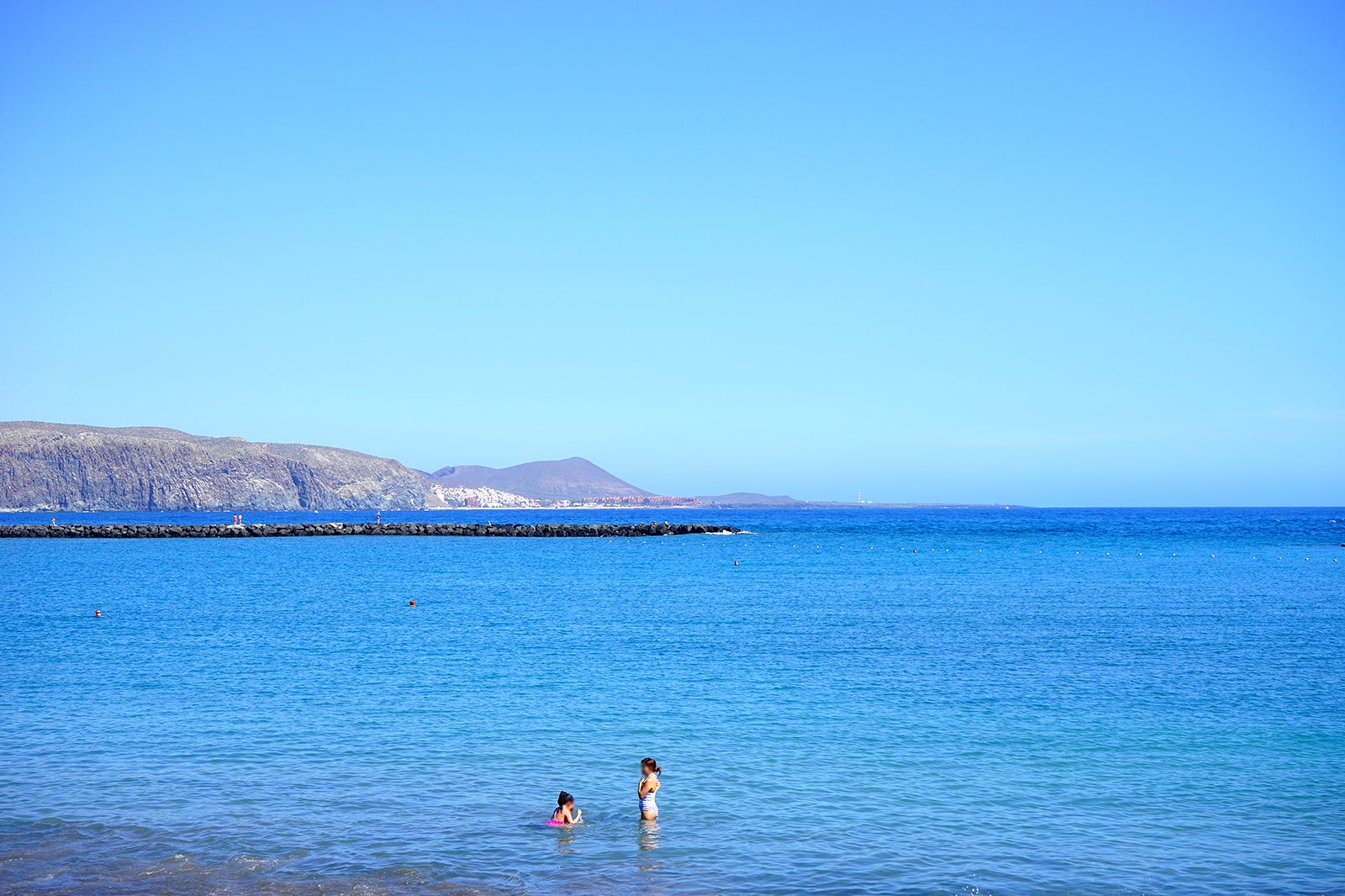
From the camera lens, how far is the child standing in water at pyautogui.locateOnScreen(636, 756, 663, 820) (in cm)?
1496

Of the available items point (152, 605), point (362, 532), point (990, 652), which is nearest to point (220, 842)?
point (990, 652)

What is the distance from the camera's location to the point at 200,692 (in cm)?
2347

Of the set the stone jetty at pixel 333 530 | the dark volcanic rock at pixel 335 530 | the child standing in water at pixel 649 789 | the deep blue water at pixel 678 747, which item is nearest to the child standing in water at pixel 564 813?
the deep blue water at pixel 678 747

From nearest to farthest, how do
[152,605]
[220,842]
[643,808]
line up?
1. [220,842]
2. [643,808]
3. [152,605]

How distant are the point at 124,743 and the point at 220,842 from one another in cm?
609

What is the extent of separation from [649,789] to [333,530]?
11681 centimetres

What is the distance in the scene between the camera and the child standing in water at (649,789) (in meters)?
15.0

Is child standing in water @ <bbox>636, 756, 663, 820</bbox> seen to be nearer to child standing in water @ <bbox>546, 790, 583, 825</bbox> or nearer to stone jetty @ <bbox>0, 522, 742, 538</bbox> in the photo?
child standing in water @ <bbox>546, 790, 583, 825</bbox>

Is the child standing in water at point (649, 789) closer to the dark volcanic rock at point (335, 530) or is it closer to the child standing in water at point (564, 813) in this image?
the child standing in water at point (564, 813)

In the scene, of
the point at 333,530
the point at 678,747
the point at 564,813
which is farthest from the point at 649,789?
the point at 333,530

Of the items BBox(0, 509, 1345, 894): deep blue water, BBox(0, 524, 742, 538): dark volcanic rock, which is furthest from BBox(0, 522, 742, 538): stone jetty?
BBox(0, 509, 1345, 894): deep blue water

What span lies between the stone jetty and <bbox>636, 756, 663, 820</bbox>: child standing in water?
357 feet

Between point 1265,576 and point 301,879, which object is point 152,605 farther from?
point 1265,576

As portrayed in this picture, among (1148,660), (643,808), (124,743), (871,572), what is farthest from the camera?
(871,572)
